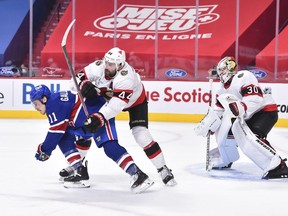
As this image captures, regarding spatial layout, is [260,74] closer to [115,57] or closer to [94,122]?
[115,57]

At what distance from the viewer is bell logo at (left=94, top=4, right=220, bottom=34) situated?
12.2m

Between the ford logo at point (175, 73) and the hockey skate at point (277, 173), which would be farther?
the ford logo at point (175, 73)

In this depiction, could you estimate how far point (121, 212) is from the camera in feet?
10.6

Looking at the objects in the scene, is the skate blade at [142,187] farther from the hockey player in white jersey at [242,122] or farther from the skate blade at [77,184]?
the hockey player in white jersey at [242,122]

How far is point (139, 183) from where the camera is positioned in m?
3.71

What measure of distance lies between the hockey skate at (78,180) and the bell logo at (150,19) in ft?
27.4

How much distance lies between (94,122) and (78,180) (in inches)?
21.6

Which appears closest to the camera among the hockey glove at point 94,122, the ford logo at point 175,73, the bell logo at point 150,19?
the hockey glove at point 94,122

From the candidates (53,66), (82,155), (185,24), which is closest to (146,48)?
(185,24)

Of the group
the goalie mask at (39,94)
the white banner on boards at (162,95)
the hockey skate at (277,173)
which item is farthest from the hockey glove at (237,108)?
the white banner on boards at (162,95)

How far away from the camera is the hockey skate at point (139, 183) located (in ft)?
12.2

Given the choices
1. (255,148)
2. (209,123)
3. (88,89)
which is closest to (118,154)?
(88,89)

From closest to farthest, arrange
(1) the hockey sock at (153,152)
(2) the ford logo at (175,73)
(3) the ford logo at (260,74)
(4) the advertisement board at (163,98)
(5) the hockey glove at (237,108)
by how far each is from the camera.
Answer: (1) the hockey sock at (153,152)
(5) the hockey glove at (237,108)
(4) the advertisement board at (163,98)
(3) the ford logo at (260,74)
(2) the ford logo at (175,73)

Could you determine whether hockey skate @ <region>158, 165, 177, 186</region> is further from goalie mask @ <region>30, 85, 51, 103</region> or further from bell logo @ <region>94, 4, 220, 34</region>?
bell logo @ <region>94, 4, 220, 34</region>
